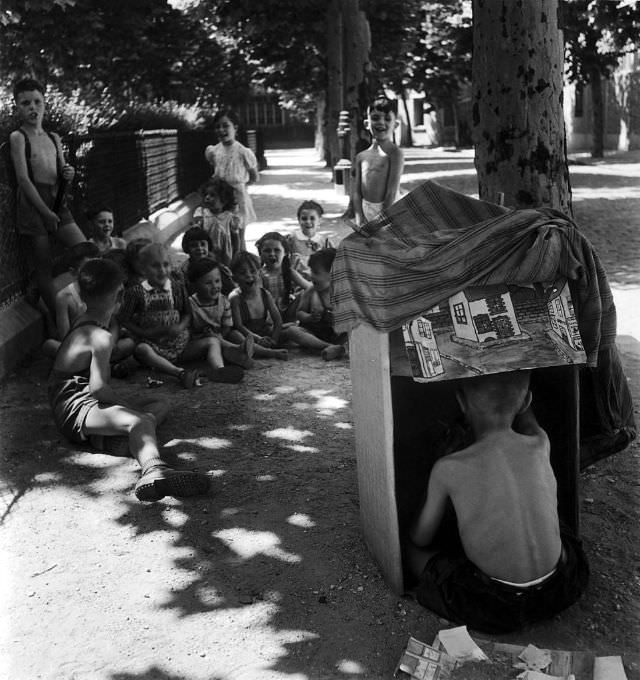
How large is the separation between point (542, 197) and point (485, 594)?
8.80 feet

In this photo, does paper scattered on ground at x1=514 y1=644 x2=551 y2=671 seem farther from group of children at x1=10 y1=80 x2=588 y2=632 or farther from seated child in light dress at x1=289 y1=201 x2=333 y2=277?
seated child in light dress at x1=289 y1=201 x2=333 y2=277

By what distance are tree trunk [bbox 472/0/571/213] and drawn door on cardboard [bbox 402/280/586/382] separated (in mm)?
2058

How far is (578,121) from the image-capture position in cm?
4303

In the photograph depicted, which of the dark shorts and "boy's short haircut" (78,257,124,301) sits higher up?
"boy's short haircut" (78,257,124,301)

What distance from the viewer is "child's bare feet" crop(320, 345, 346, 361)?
756cm

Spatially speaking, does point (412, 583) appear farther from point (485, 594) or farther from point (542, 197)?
point (542, 197)

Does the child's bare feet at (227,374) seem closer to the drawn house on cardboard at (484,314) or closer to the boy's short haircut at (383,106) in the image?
the drawn house on cardboard at (484,314)

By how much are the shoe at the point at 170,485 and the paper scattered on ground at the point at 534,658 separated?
6.67 feet

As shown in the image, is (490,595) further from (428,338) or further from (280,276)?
(280,276)

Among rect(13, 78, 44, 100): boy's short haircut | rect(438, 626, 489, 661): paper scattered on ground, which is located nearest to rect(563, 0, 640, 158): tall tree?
rect(13, 78, 44, 100): boy's short haircut

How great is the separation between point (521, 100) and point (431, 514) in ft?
8.85

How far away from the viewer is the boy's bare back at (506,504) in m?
3.39

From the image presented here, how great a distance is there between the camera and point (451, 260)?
3.37 metres

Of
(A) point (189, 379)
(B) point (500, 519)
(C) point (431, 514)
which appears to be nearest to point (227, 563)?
(C) point (431, 514)
